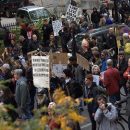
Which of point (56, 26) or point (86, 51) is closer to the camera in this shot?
point (86, 51)

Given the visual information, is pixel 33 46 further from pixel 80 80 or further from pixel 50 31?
pixel 80 80

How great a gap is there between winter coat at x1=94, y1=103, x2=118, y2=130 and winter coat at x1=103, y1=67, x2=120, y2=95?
282 centimetres

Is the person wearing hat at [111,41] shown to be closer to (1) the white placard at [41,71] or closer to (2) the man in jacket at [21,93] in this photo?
(1) the white placard at [41,71]

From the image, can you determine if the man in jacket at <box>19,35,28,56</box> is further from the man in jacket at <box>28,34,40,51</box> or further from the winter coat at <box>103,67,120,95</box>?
the winter coat at <box>103,67,120,95</box>

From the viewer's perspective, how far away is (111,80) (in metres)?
12.9

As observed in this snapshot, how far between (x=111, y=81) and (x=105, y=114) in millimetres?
3156

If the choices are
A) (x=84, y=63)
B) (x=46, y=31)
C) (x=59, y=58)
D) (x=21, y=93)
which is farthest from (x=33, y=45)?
(x=21, y=93)

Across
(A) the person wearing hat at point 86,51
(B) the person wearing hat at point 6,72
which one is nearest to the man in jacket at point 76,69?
(B) the person wearing hat at point 6,72

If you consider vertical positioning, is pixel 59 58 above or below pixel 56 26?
above

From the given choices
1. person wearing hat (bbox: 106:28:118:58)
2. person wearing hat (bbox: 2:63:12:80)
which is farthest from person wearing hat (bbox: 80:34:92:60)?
person wearing hat (bbox: 2:63:12:80)

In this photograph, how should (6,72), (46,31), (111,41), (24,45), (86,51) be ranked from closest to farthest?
(6,72)
(86,51)
(111,41)
(24,45)
(46,31)

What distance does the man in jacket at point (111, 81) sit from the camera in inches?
507

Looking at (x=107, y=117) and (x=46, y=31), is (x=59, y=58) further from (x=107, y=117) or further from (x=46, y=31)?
(x=46, y=31)

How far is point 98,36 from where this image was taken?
803 inches
